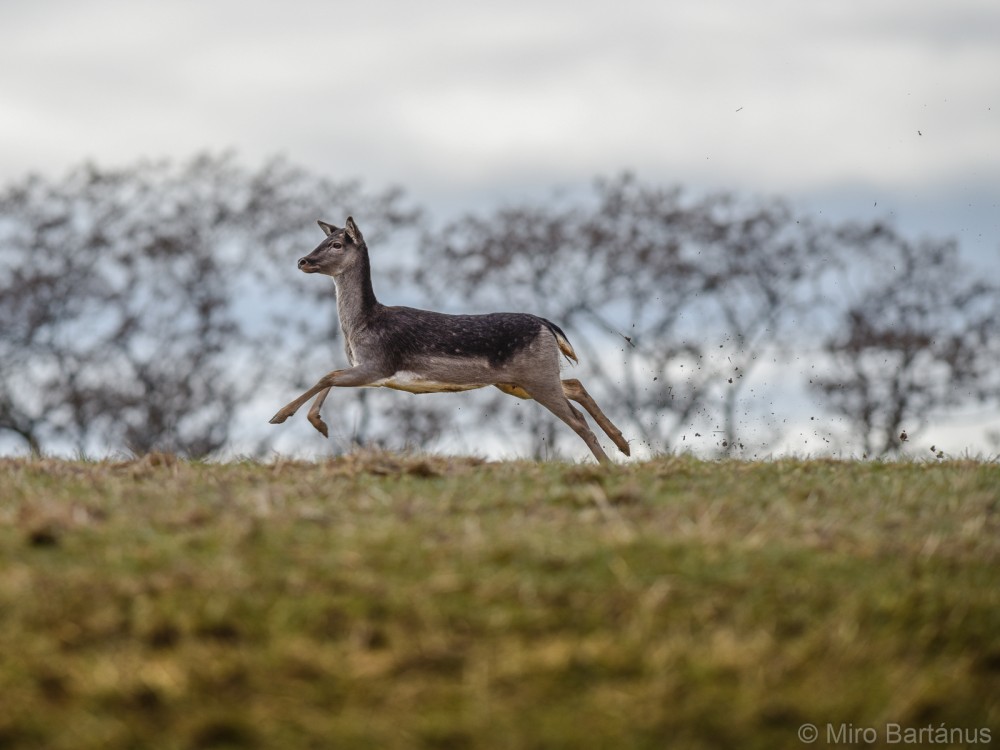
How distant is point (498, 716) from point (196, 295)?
2550 centimetres

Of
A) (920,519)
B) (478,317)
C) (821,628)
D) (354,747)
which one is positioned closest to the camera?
(354,747)

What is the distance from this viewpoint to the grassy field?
15.2ft

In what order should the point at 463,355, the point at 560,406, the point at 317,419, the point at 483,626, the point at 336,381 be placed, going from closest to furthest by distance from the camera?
1. the point at 483,626
2. the point at 317,419
3. the point at 336,381
4. the point at 463,355
5. the point at 560,406

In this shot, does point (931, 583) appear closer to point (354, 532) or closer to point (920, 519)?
point (920, 519)

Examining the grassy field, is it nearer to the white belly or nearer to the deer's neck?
the white belly

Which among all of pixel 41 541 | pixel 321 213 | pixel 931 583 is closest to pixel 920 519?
pixel 931 583

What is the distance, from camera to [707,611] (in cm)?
530

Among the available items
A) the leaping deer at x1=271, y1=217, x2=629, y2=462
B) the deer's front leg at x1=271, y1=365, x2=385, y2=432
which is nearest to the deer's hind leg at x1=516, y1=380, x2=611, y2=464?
the leaping deer at x1=271, y1=217, x2=629, y2=462

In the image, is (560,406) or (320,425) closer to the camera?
(320,425)

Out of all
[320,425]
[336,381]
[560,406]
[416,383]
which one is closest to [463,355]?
[416,383]

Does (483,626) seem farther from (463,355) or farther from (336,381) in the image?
(463,355)

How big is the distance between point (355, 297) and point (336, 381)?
1.23m

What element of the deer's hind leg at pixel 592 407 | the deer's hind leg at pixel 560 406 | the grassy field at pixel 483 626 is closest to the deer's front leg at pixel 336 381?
the deer's hind leg at pixel 560 406

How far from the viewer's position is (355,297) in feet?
42.4
